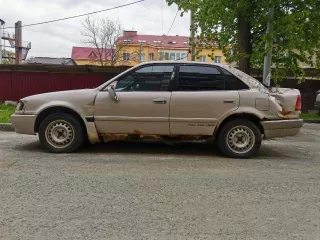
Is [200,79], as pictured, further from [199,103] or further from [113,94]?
[113,94]

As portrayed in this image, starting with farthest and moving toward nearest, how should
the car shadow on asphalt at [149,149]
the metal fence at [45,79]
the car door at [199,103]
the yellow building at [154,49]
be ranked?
the yellow building at [154,49]
the metal fence at [45,79]
the car shadow on asphalt at [149,149]
the car door at [199,103]

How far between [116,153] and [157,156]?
0.77m

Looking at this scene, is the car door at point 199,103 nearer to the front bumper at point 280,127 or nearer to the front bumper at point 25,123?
the front bumper at point 280,127

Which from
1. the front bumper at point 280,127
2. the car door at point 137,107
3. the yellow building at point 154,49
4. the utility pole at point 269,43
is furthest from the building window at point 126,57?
the front bumper at point 280,127

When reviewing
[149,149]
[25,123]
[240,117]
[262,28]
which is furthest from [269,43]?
[25,123]

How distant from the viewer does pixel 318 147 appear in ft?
25.0

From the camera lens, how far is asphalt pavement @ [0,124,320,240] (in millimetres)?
3197

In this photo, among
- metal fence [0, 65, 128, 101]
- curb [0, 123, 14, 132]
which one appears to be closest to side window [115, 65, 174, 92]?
curb [0, 123, 14, 132]

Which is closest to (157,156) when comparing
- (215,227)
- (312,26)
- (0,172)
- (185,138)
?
(185,138)

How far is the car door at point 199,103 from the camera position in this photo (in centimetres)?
602

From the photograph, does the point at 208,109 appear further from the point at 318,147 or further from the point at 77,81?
the point at 77,81

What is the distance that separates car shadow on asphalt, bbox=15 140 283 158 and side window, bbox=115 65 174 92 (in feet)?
3.98

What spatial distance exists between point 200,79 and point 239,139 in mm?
1283

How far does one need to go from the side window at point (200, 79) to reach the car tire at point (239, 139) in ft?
2.38
